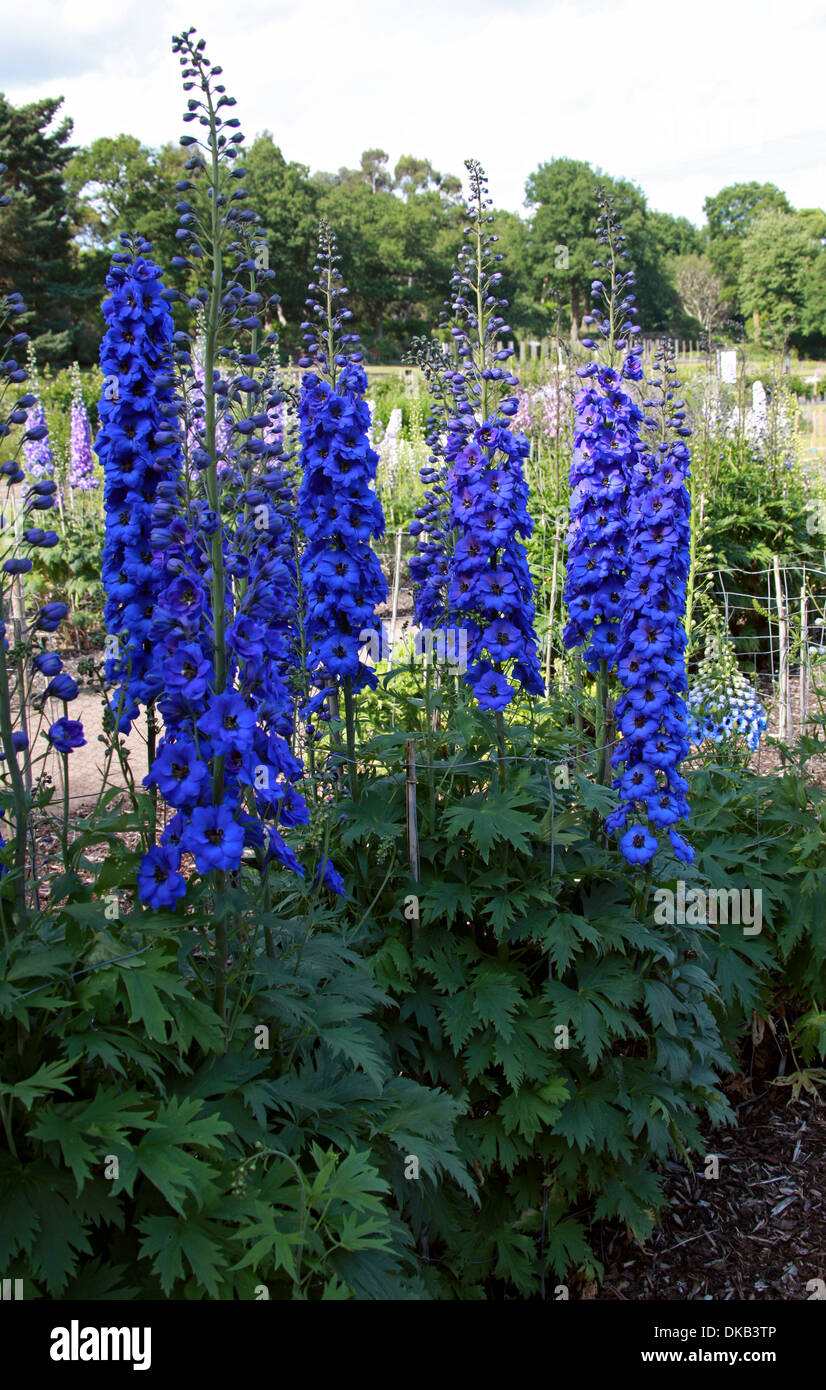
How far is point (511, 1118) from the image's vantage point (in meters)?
2.93

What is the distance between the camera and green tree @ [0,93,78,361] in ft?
113

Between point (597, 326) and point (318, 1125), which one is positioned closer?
point (318, 1125)

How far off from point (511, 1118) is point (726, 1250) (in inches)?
44.4

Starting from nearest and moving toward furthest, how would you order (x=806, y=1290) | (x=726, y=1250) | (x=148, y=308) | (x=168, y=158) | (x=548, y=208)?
(x=148, y=308), (x=806, y=1290), (x=726, y=1250), (x=168, y=158), (x=548, y=208)

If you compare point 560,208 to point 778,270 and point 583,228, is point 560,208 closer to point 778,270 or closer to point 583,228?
point 583,228

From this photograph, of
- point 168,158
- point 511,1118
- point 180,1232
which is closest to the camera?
point 180,1232

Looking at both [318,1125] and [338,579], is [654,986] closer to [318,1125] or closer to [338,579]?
[318,1125]

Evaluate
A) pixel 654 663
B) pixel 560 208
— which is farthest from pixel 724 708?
pixel 560 208

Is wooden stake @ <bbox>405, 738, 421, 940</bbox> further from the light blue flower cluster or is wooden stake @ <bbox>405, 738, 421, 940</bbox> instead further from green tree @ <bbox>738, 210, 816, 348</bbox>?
green tree @ <bbox>738, 210, 816, 348</bbox>

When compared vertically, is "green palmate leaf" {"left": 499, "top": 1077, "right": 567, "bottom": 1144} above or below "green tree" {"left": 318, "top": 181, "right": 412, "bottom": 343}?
below

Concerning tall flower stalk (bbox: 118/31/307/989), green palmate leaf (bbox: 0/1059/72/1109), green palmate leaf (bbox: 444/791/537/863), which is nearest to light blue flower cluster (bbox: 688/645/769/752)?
green palmate leaf (bbox: 444/791/537/863)

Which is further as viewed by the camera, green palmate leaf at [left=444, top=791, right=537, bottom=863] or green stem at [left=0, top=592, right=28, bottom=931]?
green palmate leaf at [left=444, top=791, right=537, bottom=863]

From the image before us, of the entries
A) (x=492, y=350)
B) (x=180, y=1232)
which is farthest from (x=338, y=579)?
(x=180, y=1232)

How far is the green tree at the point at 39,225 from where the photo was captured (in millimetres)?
34406
